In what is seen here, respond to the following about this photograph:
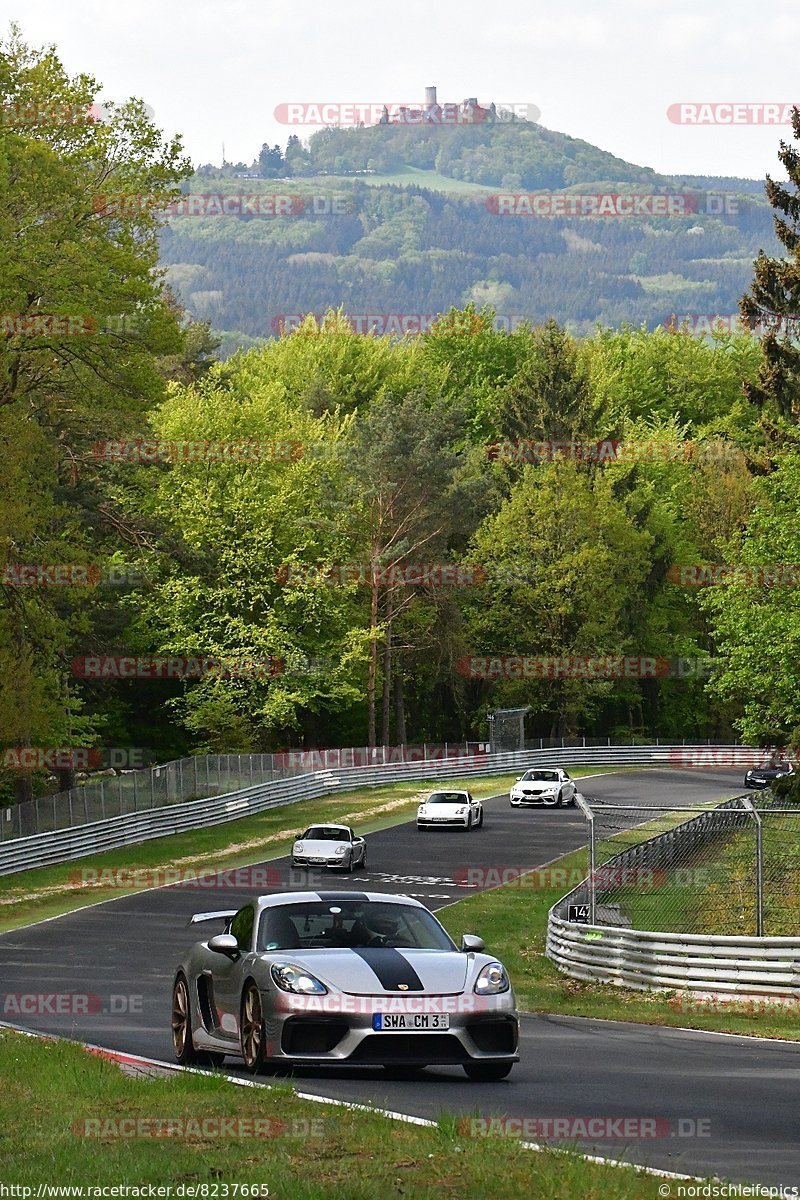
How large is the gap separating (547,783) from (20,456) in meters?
23.8

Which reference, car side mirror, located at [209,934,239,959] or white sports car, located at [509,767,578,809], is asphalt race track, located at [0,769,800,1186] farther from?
white sports car, located at [509,767,578,809]

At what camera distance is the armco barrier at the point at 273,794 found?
44.5 metres

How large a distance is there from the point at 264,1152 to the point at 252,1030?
386 cm

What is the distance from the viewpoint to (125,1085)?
11305 millimetres

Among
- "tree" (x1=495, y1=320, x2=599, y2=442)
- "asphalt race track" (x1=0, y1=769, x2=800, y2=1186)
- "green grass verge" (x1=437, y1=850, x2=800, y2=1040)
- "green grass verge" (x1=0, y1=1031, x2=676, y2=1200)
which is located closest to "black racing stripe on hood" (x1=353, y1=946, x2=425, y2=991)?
"asphalt race track" (x1=0, y1=769, x2=800, y2=1186)

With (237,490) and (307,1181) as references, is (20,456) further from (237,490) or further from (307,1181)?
(307,1181)

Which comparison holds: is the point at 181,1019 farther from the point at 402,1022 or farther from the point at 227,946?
the point at 402,1022

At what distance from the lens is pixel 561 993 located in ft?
74.8

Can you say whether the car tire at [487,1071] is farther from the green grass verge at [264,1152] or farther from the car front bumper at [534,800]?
the car front bumper at [534,800]

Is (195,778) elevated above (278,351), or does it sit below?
below

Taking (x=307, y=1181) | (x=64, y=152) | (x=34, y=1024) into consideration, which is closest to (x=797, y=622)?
(x=64, y=152)

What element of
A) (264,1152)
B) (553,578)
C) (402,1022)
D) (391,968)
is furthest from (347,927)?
(553,578)

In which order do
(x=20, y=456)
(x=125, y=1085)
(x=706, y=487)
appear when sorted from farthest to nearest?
1. (x=706, y=487)
2. (x=20, y=456)
3. (x=125, y=1085)

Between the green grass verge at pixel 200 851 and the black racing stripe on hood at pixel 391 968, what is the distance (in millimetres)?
22491
